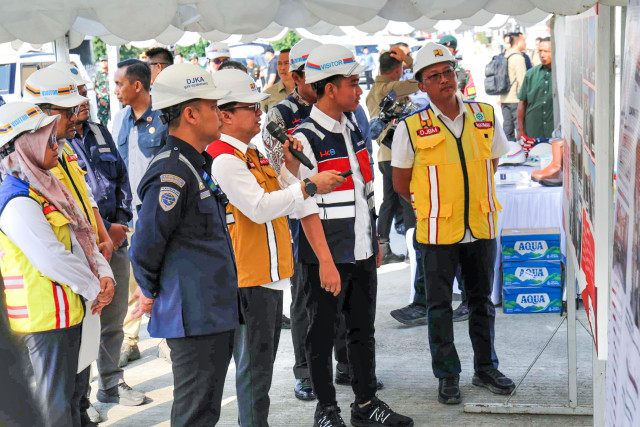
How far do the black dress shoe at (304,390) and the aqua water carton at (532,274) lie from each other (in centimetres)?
212

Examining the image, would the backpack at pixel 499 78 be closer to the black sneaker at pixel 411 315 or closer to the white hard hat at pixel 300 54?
the black sneaker at pixel 411 315

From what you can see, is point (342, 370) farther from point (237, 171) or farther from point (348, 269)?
point (237, 171)

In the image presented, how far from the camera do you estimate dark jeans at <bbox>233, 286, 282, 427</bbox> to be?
12.3 ft

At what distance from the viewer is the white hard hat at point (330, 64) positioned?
416 cm

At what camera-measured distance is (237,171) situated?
359cm

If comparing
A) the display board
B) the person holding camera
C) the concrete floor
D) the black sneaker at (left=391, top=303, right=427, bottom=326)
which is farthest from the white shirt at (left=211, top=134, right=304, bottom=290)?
the person holding camera

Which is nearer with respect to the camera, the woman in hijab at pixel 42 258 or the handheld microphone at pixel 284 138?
the woman in hijab at pixel 42 258

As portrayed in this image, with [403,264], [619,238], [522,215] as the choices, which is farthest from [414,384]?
[619,238]

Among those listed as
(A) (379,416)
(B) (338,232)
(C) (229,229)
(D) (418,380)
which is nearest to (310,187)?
(C) (229,229)

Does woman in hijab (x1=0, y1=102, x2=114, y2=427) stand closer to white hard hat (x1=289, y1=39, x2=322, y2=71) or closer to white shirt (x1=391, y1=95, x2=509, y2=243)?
white shirt (x1=391, y1=95, x2=509, y2=243)

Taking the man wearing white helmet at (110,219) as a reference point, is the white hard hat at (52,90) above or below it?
above

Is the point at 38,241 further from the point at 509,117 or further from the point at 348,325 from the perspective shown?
Result: the point at 509,117

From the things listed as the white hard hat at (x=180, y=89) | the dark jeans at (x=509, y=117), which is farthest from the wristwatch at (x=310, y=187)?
the dark jeans at (x=509, y=117)

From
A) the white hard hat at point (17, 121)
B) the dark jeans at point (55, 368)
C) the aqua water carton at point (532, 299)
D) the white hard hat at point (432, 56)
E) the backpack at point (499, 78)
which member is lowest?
the aqua water carton at point (532, 299)
